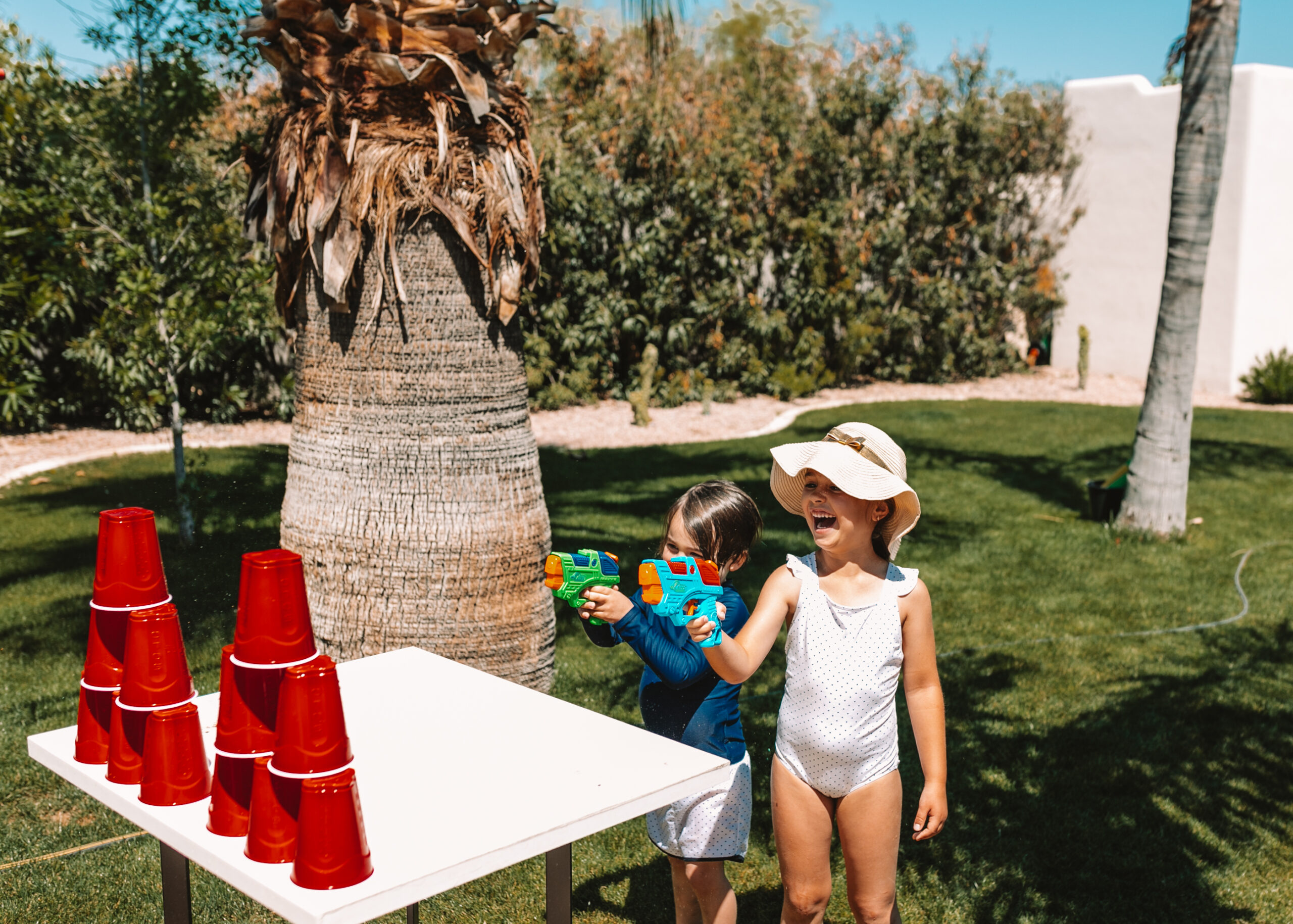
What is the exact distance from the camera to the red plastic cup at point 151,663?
6.81 ft

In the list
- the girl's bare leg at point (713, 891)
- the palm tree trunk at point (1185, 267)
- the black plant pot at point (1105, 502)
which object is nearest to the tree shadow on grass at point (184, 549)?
the girl's bare leg at point (713, 891)

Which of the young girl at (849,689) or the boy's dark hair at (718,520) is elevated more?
the boy's dark hair at (718,520)

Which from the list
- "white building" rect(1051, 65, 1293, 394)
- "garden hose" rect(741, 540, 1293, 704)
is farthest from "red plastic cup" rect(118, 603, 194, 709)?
"white building" rect(1051, 65, 1293, 394)

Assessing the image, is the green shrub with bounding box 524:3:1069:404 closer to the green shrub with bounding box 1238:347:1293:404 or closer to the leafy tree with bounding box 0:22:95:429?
the green shrub with bounding box 1238:347:1293:404

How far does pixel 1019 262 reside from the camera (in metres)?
19.2

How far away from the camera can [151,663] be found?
2088 millimetres

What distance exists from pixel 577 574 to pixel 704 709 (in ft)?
2.29

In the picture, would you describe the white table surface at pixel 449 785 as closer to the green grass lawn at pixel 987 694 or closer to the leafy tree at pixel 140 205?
the green grass lawn at pixel 987 694

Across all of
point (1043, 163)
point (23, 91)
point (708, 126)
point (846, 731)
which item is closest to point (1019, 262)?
point (1043, 163)

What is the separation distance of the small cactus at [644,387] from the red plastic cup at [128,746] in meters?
12.0

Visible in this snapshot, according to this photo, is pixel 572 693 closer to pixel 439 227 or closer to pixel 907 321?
pixel 439 227

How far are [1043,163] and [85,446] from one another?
16269 mm

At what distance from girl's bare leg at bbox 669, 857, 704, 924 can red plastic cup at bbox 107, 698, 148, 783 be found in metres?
1.36

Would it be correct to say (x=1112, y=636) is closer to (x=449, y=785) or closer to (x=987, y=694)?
(x=987, y=694)
